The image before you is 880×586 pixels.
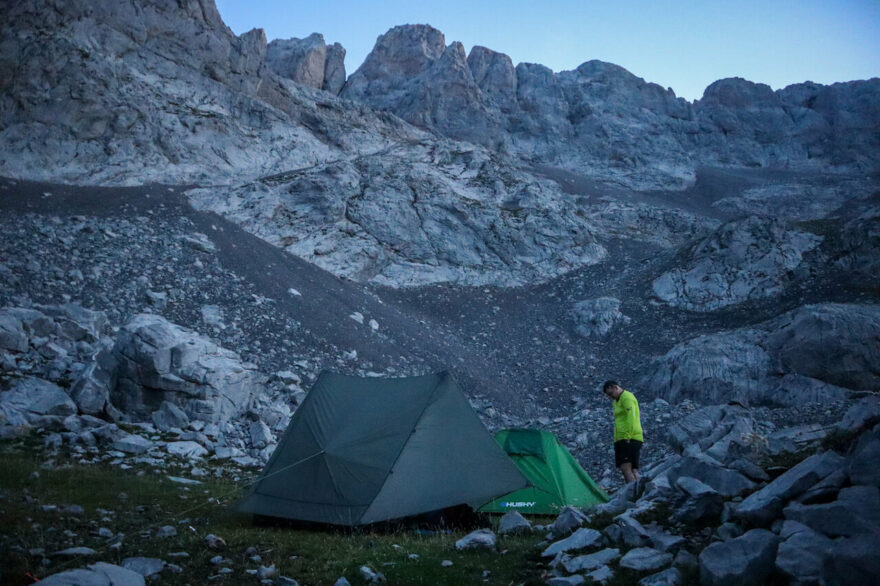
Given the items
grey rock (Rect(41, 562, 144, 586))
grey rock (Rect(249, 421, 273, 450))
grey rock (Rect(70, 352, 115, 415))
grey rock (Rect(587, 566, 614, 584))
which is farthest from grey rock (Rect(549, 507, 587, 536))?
grey rock (Rect(70, 352, 115, 415))

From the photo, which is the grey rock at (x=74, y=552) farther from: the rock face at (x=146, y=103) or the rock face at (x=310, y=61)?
the rock face at (x=310, y=61)

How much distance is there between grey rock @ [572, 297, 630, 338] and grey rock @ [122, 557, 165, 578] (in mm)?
26903

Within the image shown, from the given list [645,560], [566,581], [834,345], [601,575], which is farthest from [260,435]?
[834,345]

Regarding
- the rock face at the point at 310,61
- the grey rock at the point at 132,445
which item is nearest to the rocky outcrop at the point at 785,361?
the grey rock at the point at 132,445

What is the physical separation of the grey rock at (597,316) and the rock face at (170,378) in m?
20.3

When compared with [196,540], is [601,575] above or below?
above

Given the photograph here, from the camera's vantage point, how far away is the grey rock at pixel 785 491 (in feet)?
18.6

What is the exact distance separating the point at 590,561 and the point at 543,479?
574 cm

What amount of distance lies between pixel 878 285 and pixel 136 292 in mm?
31602

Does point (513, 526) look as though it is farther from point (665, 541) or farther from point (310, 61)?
point (310, 61)

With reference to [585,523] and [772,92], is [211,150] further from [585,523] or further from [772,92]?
[772,92]

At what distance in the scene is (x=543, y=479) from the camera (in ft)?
38.3

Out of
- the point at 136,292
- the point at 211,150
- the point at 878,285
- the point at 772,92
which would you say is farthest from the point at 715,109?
the point at 136,292

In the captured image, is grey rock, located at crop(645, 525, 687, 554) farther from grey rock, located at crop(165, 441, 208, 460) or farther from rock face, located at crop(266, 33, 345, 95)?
rock face, located at crop(266, 33, 345, 95)
